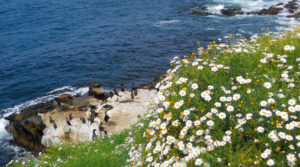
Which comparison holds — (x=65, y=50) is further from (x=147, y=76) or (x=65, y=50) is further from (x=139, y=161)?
(x=139, y=161)

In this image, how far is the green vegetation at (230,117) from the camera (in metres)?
4.59

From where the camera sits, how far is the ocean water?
78.3ft

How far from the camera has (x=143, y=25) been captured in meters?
36.2

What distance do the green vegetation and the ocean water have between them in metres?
13.5

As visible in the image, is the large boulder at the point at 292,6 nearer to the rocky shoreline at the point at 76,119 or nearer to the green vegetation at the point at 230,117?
the rocky shoreline at the point at 76,119

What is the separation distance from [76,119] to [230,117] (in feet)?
38.4

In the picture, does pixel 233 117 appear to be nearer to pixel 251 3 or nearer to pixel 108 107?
pixel 108 107

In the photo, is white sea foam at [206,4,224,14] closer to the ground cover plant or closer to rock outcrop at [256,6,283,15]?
rock outcrop at [256,6,283,15]

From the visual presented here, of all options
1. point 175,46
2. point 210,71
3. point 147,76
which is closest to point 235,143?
point 210,71

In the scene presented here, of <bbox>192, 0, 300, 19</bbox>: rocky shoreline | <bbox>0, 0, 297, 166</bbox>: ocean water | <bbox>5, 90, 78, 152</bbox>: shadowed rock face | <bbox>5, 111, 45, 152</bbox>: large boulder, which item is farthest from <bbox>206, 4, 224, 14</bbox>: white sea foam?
<bbox>5, 111, 45, 152</bbox>: large boulder

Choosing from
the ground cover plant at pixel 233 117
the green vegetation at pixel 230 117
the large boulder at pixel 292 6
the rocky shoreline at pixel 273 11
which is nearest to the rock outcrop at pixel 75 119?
the green vegetation at pixel 230 117

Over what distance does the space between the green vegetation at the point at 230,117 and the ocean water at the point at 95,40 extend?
1350cm

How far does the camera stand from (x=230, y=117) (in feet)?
16.6

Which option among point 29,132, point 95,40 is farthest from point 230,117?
point 95,40
